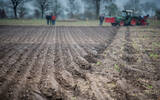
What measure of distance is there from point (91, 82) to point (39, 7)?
4907 centimetres

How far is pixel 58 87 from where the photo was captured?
2975 millimetres

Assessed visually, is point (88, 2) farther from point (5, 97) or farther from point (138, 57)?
point (5, 97)

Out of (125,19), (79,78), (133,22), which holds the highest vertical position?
(125,19)

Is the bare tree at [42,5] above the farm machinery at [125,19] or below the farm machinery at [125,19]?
above

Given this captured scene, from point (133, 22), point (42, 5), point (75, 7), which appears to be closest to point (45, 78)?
point (133, 22)

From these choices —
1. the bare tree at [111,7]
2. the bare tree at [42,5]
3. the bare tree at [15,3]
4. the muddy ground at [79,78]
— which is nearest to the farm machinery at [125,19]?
the muddy ground at [79,78]

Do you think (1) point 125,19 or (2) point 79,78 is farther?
(1) point 125,19

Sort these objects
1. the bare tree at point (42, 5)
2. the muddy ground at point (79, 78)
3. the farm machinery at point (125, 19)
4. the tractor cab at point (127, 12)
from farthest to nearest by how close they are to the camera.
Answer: the bare tree at point (42, 5), the tractor cab at point (127, 12), the farm machinery at point (125, 19), the muddy ground at point (79, 78)

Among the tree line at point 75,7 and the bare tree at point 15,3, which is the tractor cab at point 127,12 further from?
the bare tree at point 15,3

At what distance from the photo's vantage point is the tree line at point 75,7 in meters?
39.6

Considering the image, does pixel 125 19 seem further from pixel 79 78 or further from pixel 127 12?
pixel 79 78

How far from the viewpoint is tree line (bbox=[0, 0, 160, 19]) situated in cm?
3959

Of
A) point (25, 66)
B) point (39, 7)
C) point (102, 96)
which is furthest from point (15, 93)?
point (39, 7)

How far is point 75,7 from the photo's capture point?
5516 centimetres
